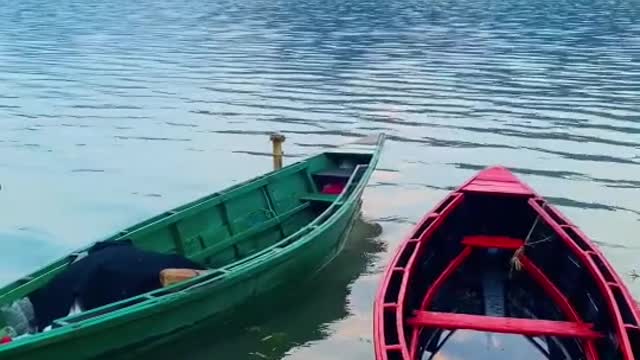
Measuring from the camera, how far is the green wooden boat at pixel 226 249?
809 centimetres

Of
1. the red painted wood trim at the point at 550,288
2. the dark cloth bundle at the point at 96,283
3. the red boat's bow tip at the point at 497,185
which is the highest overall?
the red boat's bow tip at the point at 497,185

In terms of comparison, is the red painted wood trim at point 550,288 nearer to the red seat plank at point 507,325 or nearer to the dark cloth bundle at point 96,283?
the red seat plank at point 507,325

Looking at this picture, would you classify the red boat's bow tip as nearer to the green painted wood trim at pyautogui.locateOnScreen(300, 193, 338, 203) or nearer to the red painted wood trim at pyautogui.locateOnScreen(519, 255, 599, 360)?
the red painted wood trim at pyautogui.locateOnScreen(519, 255, 599, 360)

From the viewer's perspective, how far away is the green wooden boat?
26.5 ft

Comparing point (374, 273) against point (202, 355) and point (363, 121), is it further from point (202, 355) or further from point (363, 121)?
point (363, 121)

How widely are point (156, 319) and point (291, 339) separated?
2179 mm

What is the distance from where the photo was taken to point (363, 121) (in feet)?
72.3

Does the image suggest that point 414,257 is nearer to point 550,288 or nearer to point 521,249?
point 521,249

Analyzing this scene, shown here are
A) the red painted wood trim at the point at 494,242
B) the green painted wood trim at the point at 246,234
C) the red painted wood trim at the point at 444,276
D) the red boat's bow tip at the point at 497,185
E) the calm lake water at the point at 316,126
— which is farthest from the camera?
the calm lake water at the point at 316,126

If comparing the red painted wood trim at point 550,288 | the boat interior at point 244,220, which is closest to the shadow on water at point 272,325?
the boat interior at point 244,220

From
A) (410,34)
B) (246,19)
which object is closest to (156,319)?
(410,34)

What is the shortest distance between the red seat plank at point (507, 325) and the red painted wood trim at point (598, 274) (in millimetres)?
446

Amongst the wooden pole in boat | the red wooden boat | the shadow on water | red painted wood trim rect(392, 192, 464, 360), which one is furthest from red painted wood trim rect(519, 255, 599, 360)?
the wooden pole in boat

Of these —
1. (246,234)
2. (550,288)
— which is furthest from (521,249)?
(246,234)
